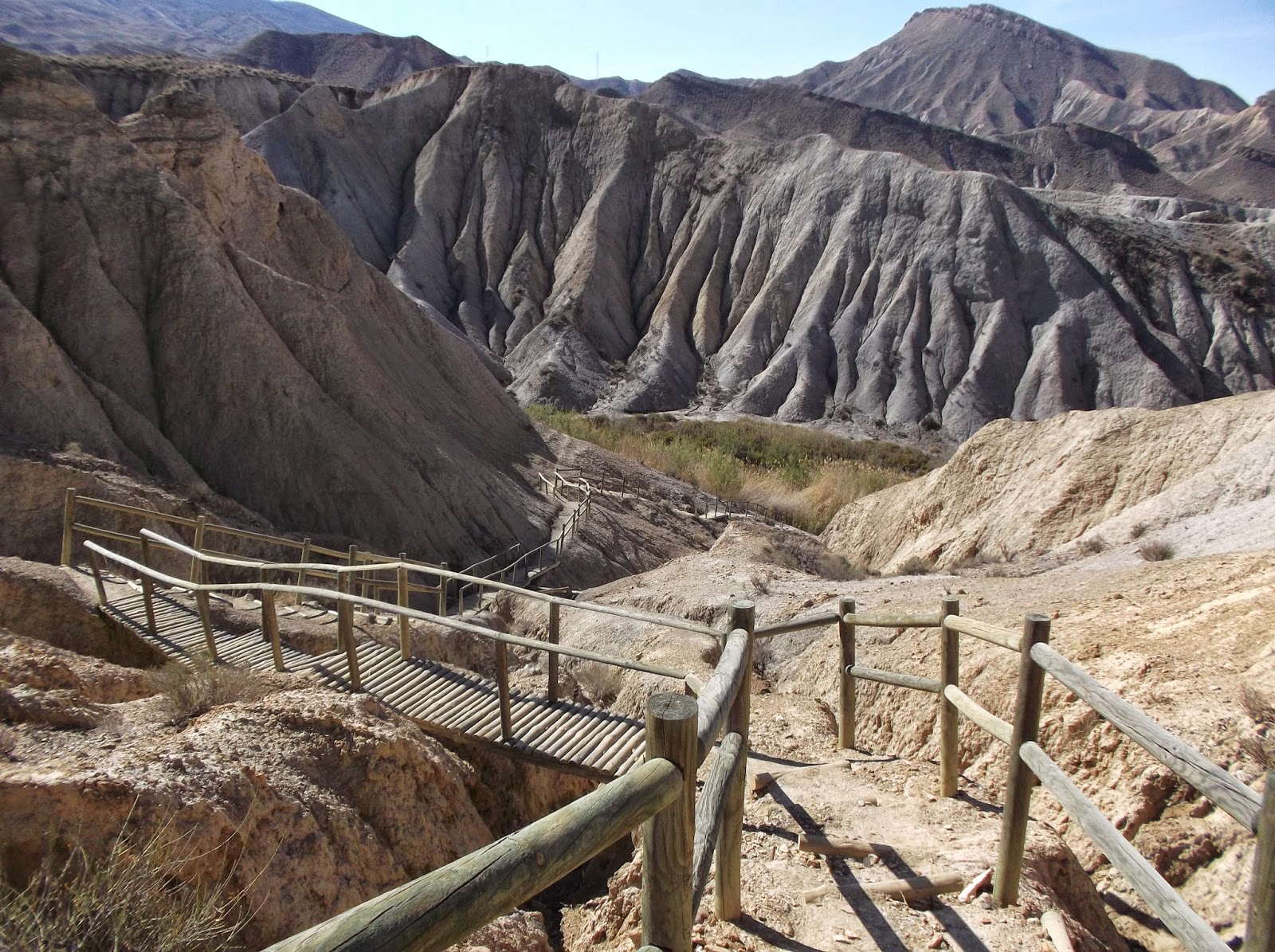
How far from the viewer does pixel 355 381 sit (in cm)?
2062

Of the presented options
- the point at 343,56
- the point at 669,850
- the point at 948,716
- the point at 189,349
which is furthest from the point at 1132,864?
the point at 343,56

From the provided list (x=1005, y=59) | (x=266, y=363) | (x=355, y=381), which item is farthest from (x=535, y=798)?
(x=1005, y=59)

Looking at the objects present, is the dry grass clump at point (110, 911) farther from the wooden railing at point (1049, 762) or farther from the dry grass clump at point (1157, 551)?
the dry grass clump at point (1157, 551)

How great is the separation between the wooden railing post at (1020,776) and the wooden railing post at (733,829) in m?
1.25

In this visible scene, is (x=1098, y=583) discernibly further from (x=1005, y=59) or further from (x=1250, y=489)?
(x=1005, y=59)

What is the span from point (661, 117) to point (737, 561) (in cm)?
5634

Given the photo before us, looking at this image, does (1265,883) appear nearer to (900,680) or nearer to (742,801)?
(742,801)

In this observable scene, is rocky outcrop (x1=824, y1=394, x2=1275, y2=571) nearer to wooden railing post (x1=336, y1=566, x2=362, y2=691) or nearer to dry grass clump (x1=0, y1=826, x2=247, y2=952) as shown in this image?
wooden railing post (x1=336, y1=566, x2=362, y2=691)

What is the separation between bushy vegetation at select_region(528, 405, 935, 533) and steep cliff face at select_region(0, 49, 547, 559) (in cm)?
1301

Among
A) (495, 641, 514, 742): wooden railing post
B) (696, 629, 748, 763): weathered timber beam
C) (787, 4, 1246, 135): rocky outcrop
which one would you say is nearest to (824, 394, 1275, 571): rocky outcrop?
(696, 629, 748, 763): weathered timber beam

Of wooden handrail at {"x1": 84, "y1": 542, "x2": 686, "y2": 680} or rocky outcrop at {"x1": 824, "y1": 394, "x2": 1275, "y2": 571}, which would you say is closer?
wooden handrail at {"x1": 84, "y1": 542, "x2": 686, "y2": 680}

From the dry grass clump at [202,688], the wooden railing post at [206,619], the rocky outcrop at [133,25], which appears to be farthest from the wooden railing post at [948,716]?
the rocky outcrop at [133,25]

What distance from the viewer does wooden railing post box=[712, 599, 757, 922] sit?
3.58 meters

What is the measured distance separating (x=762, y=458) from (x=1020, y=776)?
35.9m
